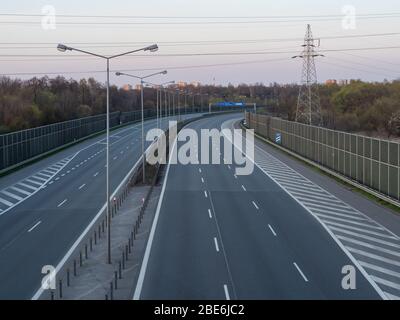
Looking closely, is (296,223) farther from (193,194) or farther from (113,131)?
(113,131)

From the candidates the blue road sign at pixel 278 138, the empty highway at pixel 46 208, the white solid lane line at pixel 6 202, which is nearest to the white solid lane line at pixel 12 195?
the empty highway at pixel 46 208

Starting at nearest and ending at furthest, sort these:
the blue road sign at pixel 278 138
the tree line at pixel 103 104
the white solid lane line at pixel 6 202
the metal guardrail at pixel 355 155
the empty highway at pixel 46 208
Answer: the empty highway at pixel 46 208, the metal guardrail at pixel 355 155, the white solid lane line at pixel 6 202, the blue road sign at pixel 278 138, the tree line at pixel 103 104

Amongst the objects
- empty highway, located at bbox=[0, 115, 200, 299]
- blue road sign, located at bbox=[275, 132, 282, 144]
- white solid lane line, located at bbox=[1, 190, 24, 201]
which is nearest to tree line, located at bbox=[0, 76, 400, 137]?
blue road sign, located at bbox=[275, 132, 282, 144]

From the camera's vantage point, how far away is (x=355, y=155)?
4059cm

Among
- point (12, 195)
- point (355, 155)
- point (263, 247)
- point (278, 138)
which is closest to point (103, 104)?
point (278, 138)

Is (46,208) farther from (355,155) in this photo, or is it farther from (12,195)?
(355,155)

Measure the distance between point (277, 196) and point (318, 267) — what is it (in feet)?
54.1

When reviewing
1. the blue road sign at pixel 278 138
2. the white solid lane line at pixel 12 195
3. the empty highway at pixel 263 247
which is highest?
the blue road sign at pixel 278 138

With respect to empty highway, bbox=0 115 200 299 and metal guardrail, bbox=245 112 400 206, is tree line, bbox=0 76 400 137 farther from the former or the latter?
empty highway, bbox=0 115 200 299

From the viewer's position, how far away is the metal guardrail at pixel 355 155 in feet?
112

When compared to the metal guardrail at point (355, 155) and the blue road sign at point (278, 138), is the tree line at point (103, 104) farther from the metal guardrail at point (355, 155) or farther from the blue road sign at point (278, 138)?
the metal guardrail at point (355, 155)

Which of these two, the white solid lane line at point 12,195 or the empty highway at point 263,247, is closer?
the empty highway at point 263,247

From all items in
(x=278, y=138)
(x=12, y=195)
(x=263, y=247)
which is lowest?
(x=263, y=247)

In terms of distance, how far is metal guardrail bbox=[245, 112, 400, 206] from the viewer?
34.1 m
